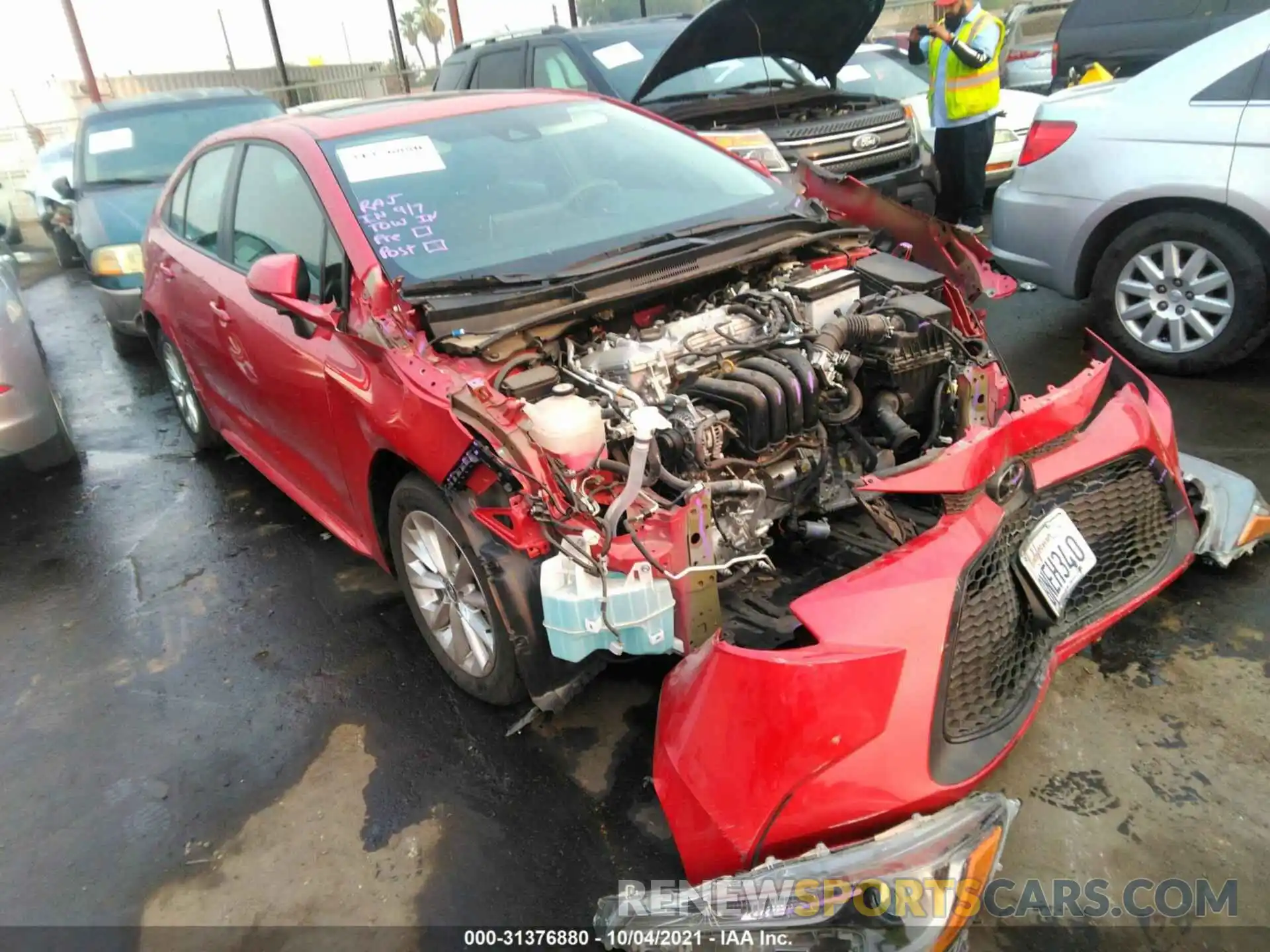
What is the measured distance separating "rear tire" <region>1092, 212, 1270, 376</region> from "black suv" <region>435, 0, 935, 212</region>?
188 centimetres

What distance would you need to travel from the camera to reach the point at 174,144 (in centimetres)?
727

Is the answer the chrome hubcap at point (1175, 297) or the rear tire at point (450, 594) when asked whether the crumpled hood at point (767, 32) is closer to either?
the chrome hubcap at point (1175, 297)

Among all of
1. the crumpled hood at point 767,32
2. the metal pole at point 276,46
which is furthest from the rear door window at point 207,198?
the metal pole at point 276,46

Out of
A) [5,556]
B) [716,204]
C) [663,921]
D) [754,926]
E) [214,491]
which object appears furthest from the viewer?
[214,491]

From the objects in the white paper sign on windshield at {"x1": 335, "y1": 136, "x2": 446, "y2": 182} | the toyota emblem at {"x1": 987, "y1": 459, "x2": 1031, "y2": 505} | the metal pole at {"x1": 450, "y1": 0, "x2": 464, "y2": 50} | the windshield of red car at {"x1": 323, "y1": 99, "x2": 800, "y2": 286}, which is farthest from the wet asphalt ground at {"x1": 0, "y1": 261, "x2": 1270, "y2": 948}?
the metal pole at {"x1": 450, "y1": 0, "x2": 464, "y2": 50}

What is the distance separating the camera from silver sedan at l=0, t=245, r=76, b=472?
4.20 meters

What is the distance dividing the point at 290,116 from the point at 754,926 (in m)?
3.36

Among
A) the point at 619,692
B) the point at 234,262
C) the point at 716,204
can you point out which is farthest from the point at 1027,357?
the point at 234,262

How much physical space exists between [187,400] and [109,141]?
3.87 metres

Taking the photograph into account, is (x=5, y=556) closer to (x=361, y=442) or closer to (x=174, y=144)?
(x=361, y=442)

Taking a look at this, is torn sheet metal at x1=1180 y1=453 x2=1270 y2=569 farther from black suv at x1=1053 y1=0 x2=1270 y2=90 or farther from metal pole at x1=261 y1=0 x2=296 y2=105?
metal pole at x1=261 y1=0 x2=296 y2=105

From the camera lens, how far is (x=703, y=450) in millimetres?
2297

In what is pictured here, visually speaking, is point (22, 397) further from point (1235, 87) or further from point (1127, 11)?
point (1127, 11)

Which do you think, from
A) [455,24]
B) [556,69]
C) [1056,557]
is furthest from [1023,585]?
[455,24]
